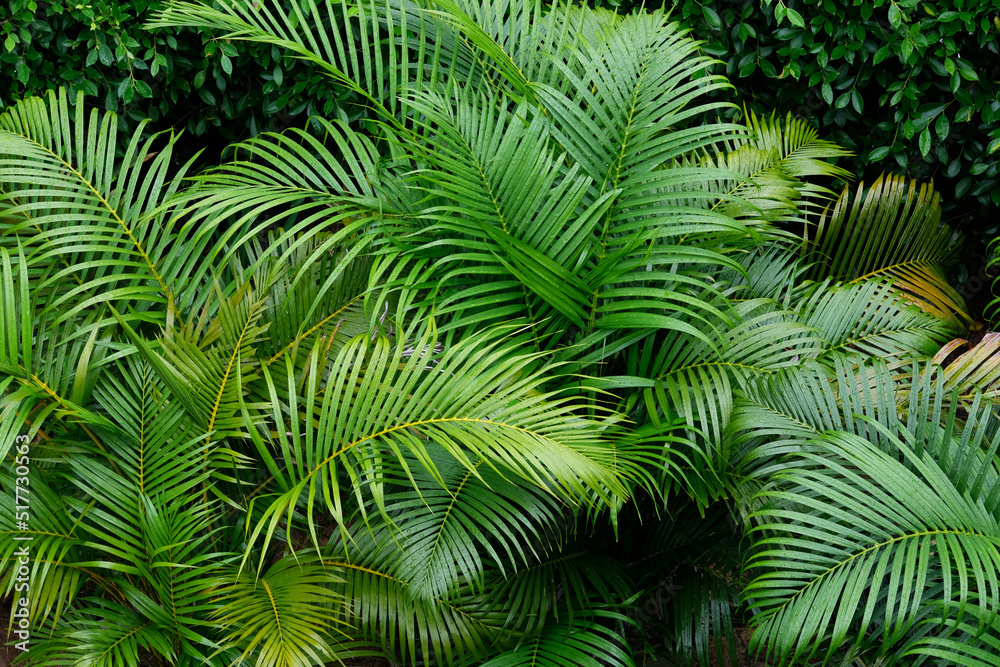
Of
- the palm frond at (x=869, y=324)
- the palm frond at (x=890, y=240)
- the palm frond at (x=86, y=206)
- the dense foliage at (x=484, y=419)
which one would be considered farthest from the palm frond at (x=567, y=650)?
the palm frond at (x=890, y=240)

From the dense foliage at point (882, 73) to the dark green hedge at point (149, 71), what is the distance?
159cm

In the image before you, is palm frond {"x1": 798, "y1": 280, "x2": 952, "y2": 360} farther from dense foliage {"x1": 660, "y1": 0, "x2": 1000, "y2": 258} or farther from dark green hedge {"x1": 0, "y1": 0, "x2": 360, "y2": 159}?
dark green hedge {"x1": 0, "y1": 0, "x2": 360, "y2": 159}

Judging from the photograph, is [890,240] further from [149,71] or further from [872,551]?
[149,71]

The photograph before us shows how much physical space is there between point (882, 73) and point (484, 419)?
2.45m

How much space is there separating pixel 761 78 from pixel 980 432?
2.08 m

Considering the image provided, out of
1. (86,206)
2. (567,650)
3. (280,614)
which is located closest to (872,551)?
(567,650)

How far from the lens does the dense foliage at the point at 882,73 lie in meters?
3.04

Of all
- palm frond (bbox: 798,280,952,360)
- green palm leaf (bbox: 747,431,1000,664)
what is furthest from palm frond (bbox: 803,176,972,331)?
green palm leaf (bbox: 747,431,1000,664)

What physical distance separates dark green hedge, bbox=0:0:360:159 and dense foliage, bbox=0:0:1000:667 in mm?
621

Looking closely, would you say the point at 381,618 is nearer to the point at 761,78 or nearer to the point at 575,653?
the point at 575,653

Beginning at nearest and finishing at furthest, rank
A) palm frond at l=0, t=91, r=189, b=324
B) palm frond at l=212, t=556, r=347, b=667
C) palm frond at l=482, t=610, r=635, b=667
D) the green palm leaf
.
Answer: the green palm leaf, palm frond at l=212, t=556, r=347, b=667, palm frond at l=482, t=610, r=635, b=667, palm frond at l=0, t=91, r=189, b=324

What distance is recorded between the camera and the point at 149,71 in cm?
321

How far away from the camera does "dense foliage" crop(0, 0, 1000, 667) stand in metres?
1.69

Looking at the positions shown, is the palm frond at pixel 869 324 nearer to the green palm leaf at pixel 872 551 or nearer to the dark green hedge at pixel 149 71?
the green palm leaf at pixel 872 551
